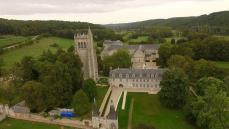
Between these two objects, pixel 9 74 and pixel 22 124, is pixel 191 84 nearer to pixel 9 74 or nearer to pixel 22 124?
pixel 22 124

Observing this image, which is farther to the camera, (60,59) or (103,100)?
(60,59)

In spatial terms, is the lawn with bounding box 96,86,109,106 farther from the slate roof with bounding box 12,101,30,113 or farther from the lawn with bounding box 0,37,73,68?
the lawn with bounding box 0,37,73,68

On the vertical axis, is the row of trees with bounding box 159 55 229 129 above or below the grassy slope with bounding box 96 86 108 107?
above

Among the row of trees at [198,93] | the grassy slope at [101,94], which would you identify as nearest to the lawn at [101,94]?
the grassy slope at [101,94]

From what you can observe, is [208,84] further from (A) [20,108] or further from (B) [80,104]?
(A) [20,108]

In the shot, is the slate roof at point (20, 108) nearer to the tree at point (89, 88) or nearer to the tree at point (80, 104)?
the tree at point (80, 104)

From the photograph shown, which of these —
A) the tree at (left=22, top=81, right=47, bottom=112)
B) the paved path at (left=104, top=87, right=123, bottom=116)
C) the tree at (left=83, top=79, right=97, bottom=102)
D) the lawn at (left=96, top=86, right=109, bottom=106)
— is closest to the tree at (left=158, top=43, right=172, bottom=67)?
the paved path at (left=104, top=87, right=123, bottom=116)

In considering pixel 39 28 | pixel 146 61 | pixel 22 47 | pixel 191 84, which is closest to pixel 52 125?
pixel 191 84
